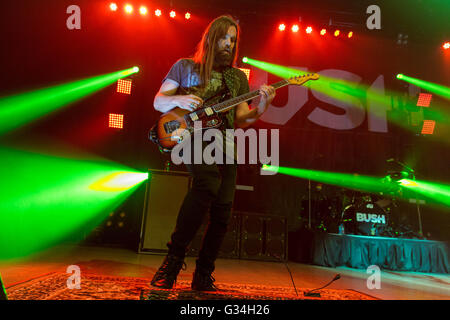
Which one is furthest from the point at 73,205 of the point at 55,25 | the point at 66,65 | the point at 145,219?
the point at 55,25

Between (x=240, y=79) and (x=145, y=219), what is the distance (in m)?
3.07

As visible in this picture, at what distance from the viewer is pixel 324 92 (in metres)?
6.69

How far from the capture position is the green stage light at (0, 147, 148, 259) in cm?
446

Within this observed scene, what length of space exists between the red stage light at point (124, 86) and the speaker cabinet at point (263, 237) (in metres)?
3.46

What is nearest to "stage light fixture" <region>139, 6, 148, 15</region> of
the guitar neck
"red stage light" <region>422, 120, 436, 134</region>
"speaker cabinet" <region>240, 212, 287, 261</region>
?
"speaker cabinet" <region>240, 212, 287, 261</region>

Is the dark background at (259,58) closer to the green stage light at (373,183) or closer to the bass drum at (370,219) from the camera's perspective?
the green stage light at (373,183)

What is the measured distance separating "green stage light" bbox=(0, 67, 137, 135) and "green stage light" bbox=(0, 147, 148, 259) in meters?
0.66

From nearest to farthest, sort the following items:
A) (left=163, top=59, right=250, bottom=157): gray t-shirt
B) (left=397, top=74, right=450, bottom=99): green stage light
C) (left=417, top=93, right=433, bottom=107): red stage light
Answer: (left=163, top=59, right=250, bottom=157): gray t-shirt, (left=417, top=93, right=433, bottom=107): red stage light, (left=397, top=74, right=450, bottom=99): green stage light

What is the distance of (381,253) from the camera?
533cm

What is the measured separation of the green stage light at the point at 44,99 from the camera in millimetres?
5359

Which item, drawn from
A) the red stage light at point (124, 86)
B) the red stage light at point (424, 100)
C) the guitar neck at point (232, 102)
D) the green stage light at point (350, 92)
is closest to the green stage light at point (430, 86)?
the red stage light at point (424, 100)

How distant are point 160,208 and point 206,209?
9.75 feet

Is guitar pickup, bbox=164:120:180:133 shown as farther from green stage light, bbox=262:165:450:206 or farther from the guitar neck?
green stage light, bbox=262:165:450:206
